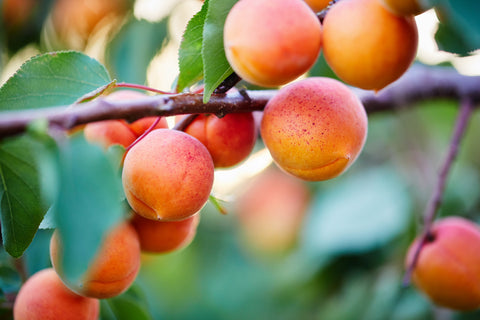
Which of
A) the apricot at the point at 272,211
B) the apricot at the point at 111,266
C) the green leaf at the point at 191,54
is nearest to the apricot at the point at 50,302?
the apricot at the point at 111,266

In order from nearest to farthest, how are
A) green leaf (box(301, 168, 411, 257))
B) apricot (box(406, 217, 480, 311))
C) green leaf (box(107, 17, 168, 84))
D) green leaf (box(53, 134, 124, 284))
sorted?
green leaf (box(53, 134, 124, 284))
apricot (box(406, 217, 480, 311))
green leaf (box(107, 17, 168, 84))
green leaf (box(301, 168, 411, 257))

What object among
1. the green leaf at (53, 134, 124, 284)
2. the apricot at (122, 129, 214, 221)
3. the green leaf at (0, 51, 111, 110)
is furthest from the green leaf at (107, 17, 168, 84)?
the green leaf at (53, 134, 124, 284)

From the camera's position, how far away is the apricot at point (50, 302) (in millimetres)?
616

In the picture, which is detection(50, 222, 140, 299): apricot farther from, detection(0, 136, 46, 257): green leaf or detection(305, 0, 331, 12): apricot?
detection(305, 0, 331, 12): apricot

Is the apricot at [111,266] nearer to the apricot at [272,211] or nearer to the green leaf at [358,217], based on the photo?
the green leaf at [358,217]

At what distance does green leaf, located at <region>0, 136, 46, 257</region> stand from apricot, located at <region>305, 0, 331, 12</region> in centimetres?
35

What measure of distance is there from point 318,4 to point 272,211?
54.9 inches

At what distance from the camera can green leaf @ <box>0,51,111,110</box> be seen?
21.4 inches

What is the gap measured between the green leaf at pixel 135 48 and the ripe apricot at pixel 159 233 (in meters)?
0.58

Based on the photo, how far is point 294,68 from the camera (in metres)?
0.46

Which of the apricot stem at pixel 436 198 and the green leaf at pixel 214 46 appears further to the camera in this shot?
the apricot stem at pixel 436 198

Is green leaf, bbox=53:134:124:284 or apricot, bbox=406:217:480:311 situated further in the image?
apricot, bbox=406:217:480:311

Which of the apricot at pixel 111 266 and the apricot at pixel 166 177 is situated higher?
the apricot at pixel 166 177

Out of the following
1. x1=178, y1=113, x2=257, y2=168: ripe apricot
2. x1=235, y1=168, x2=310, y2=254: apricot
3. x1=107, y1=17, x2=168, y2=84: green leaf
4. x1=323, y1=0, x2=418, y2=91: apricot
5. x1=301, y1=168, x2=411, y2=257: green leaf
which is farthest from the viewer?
x1=235, y1=168, x2=310, y2=254: apricot
